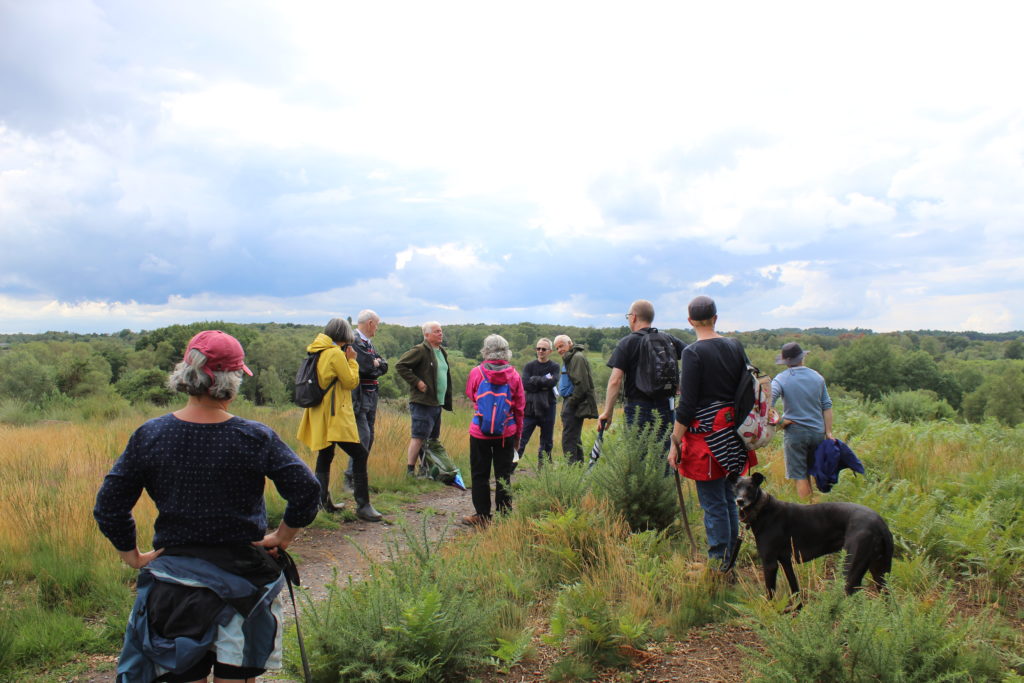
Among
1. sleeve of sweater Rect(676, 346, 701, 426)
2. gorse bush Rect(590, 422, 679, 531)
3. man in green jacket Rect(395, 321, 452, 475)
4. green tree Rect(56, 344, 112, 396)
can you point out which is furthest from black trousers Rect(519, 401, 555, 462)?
green tree Rect(56, 344, 112, 396)

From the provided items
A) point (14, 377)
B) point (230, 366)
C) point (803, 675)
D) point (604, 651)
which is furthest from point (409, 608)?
point (14, 377)

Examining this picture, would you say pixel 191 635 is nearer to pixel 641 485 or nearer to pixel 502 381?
pixel 641 485

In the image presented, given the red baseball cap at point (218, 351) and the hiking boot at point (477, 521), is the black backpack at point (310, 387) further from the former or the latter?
the red baseball cap at point (218, 351)

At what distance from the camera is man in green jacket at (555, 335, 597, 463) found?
8.05 meters

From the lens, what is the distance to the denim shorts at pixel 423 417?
867 cm

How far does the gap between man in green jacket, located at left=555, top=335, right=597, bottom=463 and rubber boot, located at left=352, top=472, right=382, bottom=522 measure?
2.53 m

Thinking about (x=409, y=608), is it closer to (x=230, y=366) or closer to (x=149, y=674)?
(x=149, y=674)

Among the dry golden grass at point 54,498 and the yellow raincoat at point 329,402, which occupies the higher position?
the yellow raincoat at point 329,402

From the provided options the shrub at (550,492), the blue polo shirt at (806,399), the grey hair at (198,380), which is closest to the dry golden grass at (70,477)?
the shrub at (550,492)

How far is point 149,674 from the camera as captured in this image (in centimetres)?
231

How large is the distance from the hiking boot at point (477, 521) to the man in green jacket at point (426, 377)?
223 cm

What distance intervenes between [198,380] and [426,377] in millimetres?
6053

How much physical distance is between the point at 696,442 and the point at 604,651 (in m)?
1.49

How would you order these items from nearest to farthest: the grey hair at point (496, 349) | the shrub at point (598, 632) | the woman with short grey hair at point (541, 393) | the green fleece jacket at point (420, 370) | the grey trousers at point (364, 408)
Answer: the shrub at point (598, 632)
the grey hair at point (496, 349)
the grey trousers at point (364, 408)
the green fleece jacket at point (420, 370)
the woman with short grey hair at point (541, 393)
